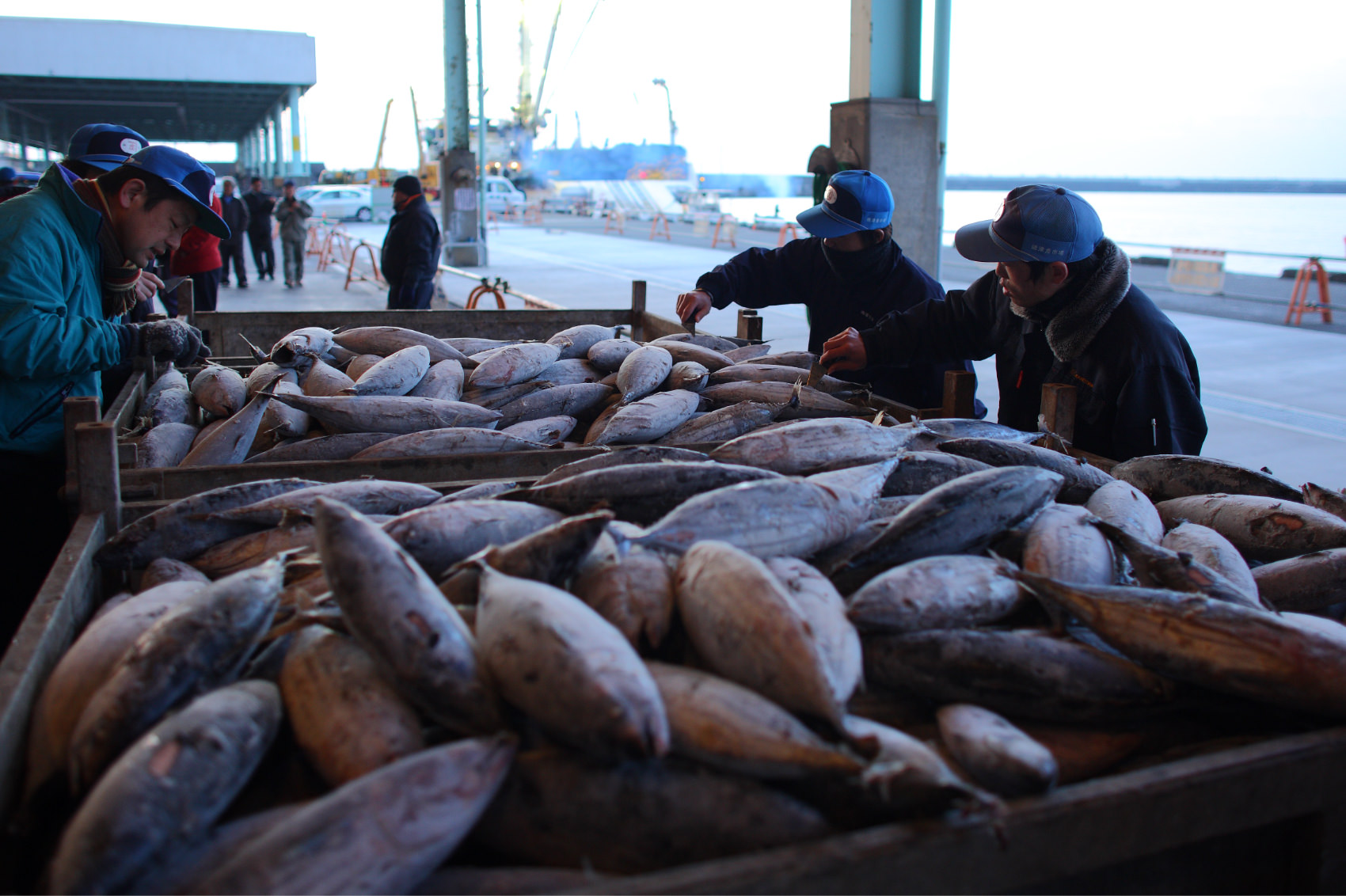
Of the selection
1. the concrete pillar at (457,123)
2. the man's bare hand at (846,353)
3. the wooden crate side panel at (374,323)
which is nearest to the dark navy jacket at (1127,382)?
the man's bare hand at (846,353)

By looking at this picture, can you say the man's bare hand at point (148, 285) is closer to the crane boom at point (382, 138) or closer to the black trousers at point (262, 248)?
the black trousers at point (262, 248)

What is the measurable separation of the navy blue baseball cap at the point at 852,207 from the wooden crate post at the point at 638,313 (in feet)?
4.58

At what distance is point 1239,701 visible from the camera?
1.44 m

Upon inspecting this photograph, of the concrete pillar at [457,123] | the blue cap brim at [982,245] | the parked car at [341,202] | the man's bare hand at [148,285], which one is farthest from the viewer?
the parked car at [341,202]

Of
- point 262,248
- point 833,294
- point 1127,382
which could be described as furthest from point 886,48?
point 262,248

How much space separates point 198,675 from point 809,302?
3.98 meters

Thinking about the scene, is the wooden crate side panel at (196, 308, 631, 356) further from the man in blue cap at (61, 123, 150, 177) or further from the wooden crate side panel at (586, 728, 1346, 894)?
the wooden crate side panel at (586, 728, 1346, 894)

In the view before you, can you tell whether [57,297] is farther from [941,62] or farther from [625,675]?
[941,62]

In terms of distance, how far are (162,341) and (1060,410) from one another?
10.4 feet

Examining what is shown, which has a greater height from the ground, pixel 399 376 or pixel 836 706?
pixel 399 376

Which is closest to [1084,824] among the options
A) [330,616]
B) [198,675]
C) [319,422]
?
[330,616]

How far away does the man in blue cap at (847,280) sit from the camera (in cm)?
405

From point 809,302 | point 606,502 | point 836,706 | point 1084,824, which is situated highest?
point 809,302

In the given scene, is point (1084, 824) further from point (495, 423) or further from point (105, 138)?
point (105, 138)
